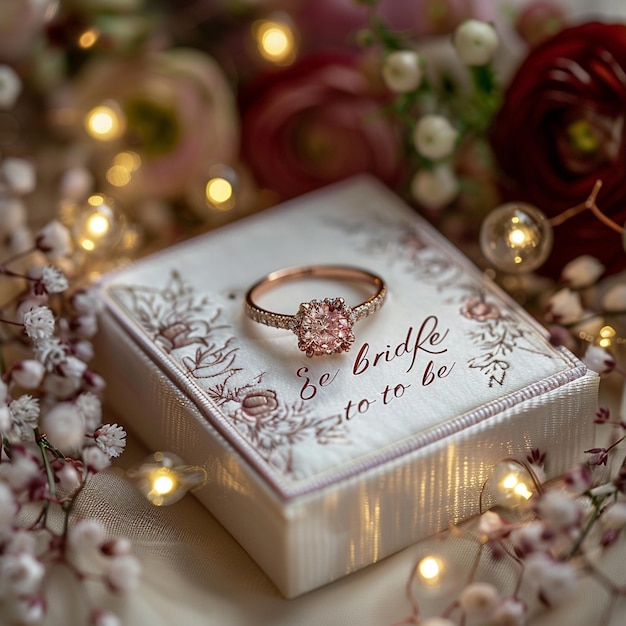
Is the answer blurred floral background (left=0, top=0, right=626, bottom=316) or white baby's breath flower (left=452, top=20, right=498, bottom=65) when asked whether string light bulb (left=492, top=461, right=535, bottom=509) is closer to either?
blurred floral background (left=0, top=0, right=626, bottom=316)

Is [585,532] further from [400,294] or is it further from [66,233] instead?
[66,233]

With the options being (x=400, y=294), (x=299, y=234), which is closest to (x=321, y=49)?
(x=299, y=234)

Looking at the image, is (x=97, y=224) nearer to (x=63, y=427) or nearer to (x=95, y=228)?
(x=95, y=228)

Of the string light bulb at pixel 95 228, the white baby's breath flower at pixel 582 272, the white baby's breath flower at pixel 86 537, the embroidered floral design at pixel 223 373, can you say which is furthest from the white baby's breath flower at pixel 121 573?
the white baby's breath flower at pixel 582 272

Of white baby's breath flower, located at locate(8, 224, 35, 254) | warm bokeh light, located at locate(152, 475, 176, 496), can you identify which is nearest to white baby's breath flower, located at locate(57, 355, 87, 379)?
warm bokeh light, located at locate(152, 475, 176, 496)

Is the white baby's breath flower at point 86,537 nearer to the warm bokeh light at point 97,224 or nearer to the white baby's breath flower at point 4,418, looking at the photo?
the white baby's breath flower at point 4,418

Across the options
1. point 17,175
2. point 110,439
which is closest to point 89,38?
point 17,175
